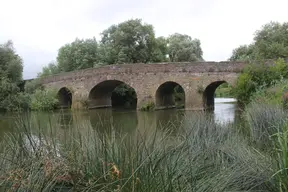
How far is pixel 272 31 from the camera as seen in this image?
88.0 ft

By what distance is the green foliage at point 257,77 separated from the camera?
12.9 m

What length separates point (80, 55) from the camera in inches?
1025

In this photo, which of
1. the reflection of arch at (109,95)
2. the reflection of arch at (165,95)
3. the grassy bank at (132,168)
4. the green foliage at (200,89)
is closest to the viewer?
the grassy bank at (132,168)

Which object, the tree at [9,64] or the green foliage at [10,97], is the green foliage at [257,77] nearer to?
the green foliage at [10,97]

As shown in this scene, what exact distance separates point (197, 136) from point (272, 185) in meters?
1.36

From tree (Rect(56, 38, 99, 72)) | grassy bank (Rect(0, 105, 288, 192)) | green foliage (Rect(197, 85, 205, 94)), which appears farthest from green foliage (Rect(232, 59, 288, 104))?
tree (Rect(56, 38, 99, 72))

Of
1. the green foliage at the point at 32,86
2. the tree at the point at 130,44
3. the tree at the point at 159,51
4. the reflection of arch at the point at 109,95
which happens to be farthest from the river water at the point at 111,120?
the tree at the point at 159,51

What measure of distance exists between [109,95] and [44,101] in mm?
5046

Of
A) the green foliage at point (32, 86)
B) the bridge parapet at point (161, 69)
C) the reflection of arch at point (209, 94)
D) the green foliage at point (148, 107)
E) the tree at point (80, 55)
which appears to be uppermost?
the tree at point (80, 55)

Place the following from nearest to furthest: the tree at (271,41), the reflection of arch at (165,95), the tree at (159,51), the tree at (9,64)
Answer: the reflection of arch at (165,95)
the tree at (9,64)
the tree at (271,41)
the tree at (159,51)

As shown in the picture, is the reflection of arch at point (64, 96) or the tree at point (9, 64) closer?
the tree at point (9, 64)

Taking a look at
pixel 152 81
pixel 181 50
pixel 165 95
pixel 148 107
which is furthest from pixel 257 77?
pixel 181 50

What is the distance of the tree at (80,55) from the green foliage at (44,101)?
225 inches

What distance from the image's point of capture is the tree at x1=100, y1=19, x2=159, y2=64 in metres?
24.6
